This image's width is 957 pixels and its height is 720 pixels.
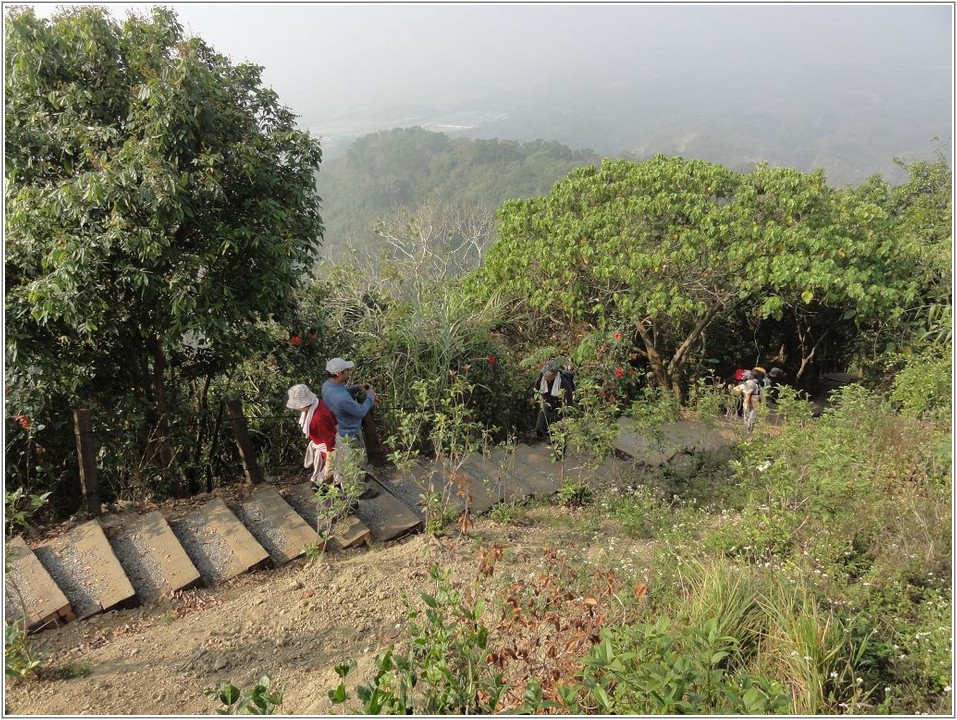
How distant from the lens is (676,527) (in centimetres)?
421

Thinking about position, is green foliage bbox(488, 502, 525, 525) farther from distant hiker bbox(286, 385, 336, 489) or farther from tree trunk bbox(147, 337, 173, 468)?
tree trunk bbox(147, 337, 173, 468)

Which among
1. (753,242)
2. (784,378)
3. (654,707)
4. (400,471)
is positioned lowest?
(784,378)

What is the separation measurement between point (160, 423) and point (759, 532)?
516 centimetres

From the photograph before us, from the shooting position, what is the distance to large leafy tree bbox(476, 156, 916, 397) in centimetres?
728

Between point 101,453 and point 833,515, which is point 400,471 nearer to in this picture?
point 101,453

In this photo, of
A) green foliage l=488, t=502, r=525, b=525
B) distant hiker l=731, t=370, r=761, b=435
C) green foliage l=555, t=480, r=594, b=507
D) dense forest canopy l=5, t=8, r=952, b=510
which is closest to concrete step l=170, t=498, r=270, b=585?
dense forest canopy l=5, t=8, r=952, b=510

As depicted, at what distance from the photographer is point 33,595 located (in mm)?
3957

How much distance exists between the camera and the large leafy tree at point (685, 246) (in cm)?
728

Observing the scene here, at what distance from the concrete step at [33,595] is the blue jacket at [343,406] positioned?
2.13 metres

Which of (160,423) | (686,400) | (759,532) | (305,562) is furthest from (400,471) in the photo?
(686,400)

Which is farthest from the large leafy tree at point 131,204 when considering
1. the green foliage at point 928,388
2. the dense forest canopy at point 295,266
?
the green foliage at point 928,388

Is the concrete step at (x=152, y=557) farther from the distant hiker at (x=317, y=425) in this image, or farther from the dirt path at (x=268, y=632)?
the distant hiker at (x=317, y=425)

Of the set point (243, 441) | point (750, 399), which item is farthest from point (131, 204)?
point (750, 399)

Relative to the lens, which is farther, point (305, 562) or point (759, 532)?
point (305, 562)
